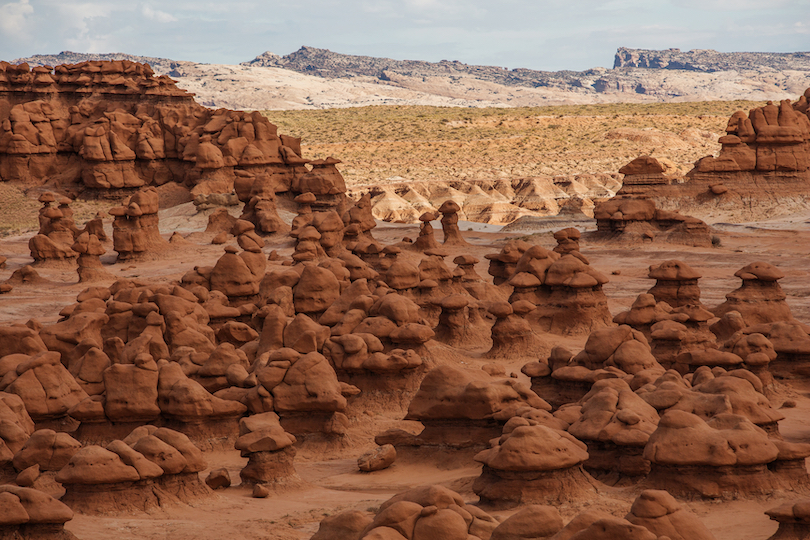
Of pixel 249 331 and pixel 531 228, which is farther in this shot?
pixel 531 228

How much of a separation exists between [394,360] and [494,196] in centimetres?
4311

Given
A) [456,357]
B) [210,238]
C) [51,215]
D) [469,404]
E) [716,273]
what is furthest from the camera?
[210,238]

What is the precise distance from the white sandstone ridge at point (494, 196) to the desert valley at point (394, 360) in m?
9.79

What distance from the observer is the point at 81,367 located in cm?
1376

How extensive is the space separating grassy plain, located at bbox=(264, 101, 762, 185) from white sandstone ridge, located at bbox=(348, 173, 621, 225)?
10.7 ft

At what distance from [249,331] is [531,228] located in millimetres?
22964

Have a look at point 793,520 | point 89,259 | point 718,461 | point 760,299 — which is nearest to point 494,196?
point 89,259

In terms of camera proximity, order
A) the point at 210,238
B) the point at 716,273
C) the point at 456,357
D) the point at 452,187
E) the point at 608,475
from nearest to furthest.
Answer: the point at 608,475 < the point at 456,357 < the point at 716,273 < the point at 210,238 < the point at 452,187

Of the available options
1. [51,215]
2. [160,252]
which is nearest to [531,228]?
[160,252]

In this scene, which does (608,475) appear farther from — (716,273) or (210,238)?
(210,238)

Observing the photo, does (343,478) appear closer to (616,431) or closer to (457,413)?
(457,413)

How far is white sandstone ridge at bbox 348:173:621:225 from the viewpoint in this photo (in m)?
52.3

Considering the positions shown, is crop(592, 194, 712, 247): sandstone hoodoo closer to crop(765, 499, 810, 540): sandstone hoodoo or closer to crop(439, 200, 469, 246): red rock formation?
crop(439, 200, 469, 246): red rock formation

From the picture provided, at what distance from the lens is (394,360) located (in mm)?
14172
